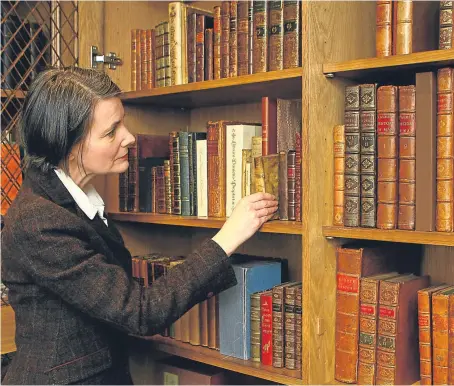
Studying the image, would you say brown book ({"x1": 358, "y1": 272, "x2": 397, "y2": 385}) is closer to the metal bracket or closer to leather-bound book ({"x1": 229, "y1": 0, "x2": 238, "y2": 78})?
leather-bound book ({"x1": 229, "y1": 0, "x2": 238, "y2": 78})

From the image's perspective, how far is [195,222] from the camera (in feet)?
5.24

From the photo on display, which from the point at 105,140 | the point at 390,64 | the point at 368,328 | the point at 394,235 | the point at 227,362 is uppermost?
the point at 390,64

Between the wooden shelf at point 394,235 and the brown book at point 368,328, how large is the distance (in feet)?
0.35

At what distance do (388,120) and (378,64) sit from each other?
116 mm

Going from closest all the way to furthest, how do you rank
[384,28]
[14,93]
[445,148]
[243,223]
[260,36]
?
[445,148], [384,28], [243,223], [260,36], [14,93]

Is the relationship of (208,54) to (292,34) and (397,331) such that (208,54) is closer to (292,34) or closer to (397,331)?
(292,34)

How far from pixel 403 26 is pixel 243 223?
54 cm

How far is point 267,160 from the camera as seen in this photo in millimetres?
1486

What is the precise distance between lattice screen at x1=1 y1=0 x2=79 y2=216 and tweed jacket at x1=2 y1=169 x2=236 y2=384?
480 millimetres

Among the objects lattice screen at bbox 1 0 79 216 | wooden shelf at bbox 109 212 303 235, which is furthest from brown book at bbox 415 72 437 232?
lattice screen at bbox 1 0 79 216

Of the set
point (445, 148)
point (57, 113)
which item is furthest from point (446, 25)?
point (57, 113)

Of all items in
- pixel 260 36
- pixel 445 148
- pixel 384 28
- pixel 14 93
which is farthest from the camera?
pixel 14 93

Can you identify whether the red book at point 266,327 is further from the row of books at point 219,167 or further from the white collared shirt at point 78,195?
the white collared shirt at point 78,195

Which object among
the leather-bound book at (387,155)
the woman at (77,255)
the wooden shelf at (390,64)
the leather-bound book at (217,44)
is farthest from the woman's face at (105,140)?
the leather-bound book at (387,155)
